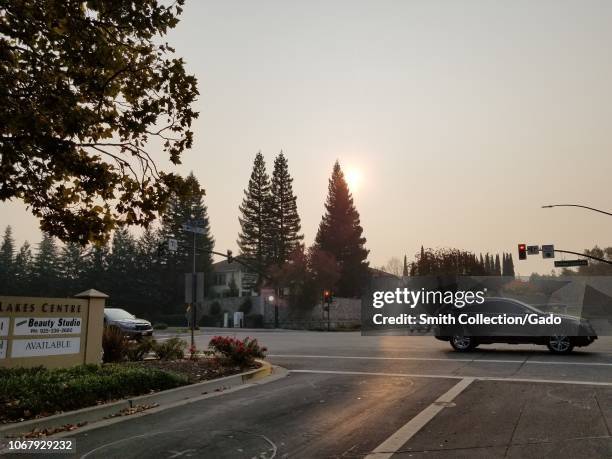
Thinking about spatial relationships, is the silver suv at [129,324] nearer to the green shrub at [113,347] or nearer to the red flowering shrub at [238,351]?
the green shrub at [113,347]

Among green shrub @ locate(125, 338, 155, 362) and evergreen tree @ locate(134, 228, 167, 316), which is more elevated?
evergreen tree @ locate(134, 228, 167, 316)

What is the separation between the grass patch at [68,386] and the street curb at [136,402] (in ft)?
1.03

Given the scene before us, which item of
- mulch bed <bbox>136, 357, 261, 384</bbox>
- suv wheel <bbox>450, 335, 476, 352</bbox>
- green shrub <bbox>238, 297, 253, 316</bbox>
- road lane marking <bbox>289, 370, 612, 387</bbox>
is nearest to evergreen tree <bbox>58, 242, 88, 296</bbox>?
green shrub <bbox>238, 297, 253, 316</bbox>

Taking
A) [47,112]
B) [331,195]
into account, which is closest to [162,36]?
[47,112]

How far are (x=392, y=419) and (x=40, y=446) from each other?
4.66 metres

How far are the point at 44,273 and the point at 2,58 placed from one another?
268ft

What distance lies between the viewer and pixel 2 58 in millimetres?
7836

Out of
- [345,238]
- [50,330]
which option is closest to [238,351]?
[50,330]

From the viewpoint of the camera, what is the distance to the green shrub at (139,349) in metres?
13.0

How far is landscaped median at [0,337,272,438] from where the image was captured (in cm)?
698

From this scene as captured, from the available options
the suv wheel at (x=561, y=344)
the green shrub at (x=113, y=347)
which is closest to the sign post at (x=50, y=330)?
the green shrub at (x=113, y=347)

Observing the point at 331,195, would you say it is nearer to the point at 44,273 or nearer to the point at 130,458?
the point at 44,273

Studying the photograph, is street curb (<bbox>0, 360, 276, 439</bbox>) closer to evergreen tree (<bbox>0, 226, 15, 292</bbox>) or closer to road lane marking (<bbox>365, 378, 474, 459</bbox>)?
road lane marking (<bbox>365, 378, 474, 459</bbox>)

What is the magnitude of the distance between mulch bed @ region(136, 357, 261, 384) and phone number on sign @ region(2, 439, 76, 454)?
4101 millimetres
